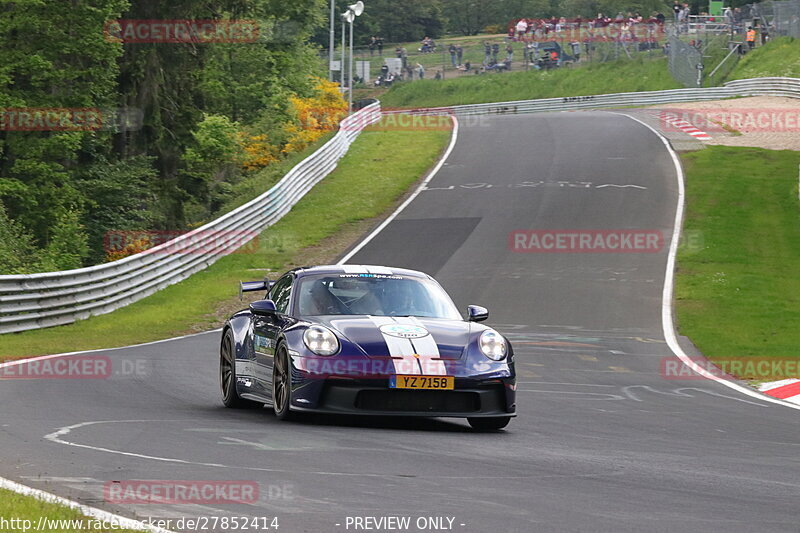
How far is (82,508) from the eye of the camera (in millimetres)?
5961

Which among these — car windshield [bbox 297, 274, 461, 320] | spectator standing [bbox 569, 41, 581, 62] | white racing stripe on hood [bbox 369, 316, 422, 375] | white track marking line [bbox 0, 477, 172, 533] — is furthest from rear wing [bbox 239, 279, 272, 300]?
spectator standing [bbox 569, 41, 581, 62]

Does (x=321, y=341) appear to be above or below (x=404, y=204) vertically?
above

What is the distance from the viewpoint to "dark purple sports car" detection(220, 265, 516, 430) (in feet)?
31.1

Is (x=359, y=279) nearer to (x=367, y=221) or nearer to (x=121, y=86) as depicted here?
(x=367, y=221)

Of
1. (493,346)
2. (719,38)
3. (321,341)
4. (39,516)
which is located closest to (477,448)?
(493,346)

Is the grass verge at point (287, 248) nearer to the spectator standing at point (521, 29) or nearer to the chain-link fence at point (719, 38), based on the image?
the chain-link fence at point (719, 38)

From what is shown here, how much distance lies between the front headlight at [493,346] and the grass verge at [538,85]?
65.0m

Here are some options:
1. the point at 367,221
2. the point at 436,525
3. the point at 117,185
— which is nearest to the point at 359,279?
the point at 436,525

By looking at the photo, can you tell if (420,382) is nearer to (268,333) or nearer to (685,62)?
(268,333)

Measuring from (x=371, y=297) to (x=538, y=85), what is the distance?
240 ft

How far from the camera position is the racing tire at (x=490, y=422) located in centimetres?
988

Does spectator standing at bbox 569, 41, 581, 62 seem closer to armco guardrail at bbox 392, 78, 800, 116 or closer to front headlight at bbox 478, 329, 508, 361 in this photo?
armco guardrail at bbox 392, 78, 800, 116

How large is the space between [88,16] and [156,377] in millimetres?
22332

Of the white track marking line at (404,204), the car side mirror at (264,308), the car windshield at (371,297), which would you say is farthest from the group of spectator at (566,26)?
the car side mirror at (264,308)
